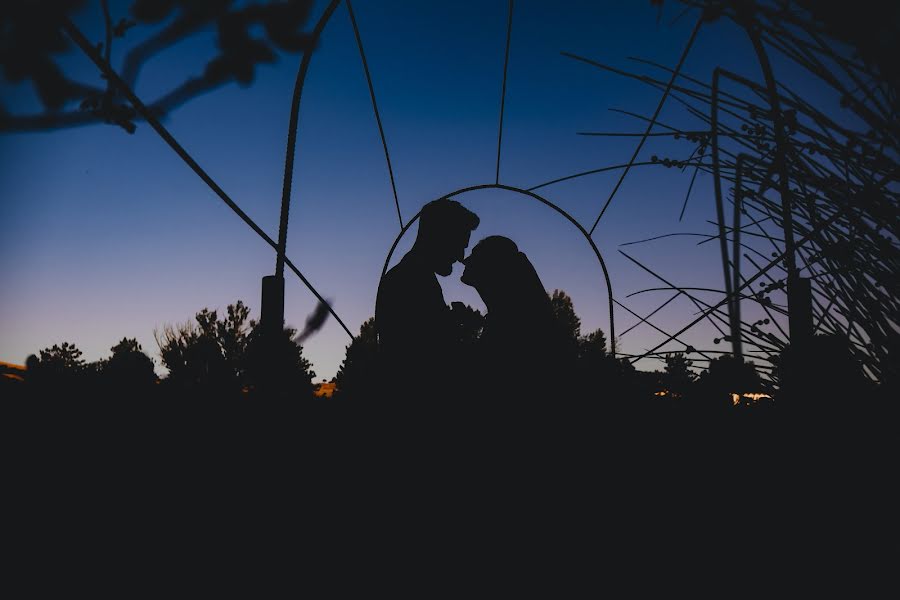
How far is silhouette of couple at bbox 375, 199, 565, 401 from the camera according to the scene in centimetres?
267

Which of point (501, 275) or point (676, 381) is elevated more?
point (501, 275)

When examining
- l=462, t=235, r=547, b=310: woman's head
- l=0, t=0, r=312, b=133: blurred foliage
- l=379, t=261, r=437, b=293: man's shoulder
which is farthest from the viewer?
l=462, t=235, r=547, b=310: woman's head

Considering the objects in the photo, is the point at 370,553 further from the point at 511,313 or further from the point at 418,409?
the point at 511,313

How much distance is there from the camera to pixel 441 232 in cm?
354

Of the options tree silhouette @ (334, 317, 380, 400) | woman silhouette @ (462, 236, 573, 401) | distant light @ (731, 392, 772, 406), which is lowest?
distant light @ (731, 392, 772, 406)

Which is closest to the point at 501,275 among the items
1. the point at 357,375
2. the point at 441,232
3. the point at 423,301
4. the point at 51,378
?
the point at 441,232

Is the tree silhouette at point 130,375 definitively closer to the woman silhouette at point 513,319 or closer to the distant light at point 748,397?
the woman silhouette at point 513,319

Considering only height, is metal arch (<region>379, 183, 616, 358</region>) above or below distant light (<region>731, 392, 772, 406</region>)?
above

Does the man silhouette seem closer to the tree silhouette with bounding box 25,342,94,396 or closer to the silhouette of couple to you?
the silhouette of couple

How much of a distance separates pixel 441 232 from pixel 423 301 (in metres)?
0.58

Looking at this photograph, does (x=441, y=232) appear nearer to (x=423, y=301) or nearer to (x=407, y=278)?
(x=407, y=278)

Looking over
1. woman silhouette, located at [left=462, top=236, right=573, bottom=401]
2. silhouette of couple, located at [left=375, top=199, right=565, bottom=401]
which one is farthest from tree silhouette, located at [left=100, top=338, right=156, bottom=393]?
woman silhouette, located at [left=462, top=236, right=573, bottom=401]

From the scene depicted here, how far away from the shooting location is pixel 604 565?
1.41 m

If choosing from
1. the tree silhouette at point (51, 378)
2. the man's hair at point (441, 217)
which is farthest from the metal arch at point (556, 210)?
the tree silhouette at point (51, 378)
